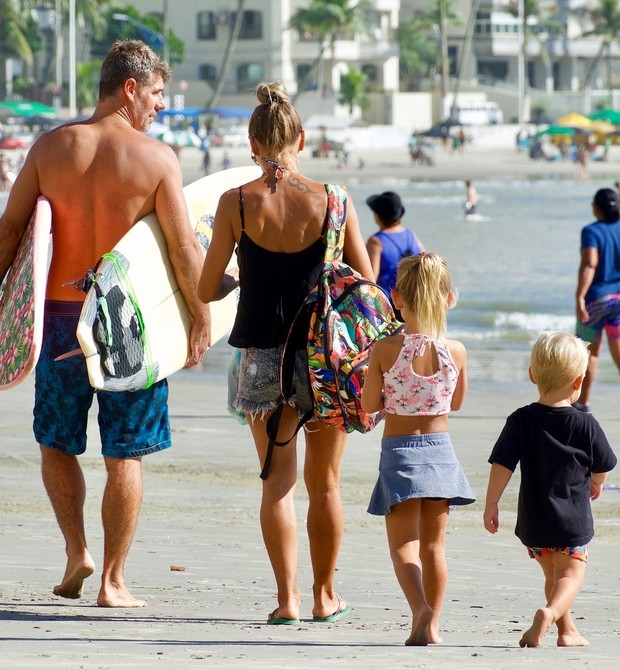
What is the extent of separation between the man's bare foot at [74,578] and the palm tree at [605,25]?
99584mm

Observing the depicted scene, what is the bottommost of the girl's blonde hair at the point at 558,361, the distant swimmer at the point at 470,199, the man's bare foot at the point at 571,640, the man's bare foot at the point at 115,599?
the distant swimmer at the point at 470,199

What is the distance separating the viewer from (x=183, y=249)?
458 centimetres

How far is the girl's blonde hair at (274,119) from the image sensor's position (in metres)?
4.26

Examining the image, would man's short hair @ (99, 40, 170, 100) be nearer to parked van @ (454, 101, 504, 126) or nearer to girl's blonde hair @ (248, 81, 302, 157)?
girl's blonde hair @ (248, 81, 302, 157)

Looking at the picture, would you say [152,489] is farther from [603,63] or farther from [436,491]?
[603,63]

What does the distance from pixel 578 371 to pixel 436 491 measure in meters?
0.55

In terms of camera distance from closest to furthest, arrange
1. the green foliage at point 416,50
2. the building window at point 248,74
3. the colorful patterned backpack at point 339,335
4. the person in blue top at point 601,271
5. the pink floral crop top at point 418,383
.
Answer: the pink floral crop top at point 418,383, the colorful patterned backpack at point 339,335, the person in blue top at point 601,271, the building window at point 248,74, the green foliage at point 416,50

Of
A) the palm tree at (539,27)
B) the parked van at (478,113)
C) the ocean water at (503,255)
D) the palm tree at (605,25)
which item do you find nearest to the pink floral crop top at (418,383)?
the ocean water at (503,255)

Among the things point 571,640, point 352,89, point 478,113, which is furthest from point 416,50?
point 571,640

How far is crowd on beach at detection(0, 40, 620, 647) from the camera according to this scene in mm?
4012

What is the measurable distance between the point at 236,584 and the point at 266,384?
3.02ft

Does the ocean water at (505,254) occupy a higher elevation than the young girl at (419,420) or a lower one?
lower

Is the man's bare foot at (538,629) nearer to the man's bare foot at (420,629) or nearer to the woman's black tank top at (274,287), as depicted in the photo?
the man's bare foot at (420,629)

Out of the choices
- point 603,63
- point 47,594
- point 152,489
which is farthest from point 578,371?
point 603,63
